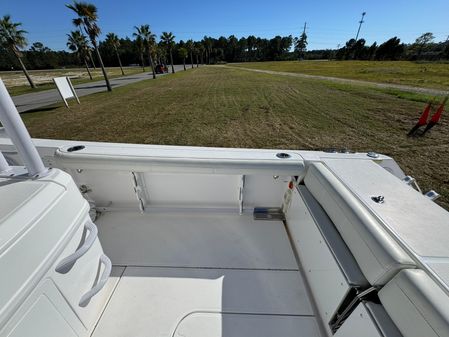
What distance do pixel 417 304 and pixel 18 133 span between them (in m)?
1.54

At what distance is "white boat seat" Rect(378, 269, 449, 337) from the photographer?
1.86 ft

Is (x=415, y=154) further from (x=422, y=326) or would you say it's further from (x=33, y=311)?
(x=33, y=311)

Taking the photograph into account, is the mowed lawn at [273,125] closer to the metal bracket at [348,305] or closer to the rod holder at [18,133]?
the metal bracket at [348,305]

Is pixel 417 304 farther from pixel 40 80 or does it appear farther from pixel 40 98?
pixel 40 80

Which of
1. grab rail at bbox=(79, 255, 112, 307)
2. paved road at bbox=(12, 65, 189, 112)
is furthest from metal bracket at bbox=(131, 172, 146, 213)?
paved road at bbox=(12, 65, 189, 112)

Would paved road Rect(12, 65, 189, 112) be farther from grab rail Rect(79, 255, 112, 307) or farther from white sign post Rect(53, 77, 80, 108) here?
grab rail Rect(79, 255, 112, 307)

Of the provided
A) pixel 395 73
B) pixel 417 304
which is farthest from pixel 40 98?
pixel 395 73

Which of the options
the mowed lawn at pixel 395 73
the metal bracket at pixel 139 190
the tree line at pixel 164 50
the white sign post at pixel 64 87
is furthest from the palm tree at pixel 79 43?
the metal bracket at pixel 139 190

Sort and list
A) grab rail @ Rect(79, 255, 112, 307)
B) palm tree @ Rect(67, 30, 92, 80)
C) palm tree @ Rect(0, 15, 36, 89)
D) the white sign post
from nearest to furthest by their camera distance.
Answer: grab rail @ Rect(79, 255, 112, 307), the white sign post, palm tree @ Rect(0, 15, 36, 89), palm tree @ Rect(67, 30, 92, 80)

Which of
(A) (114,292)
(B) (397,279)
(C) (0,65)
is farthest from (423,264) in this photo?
(C) (0,65)

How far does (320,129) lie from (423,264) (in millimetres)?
6257

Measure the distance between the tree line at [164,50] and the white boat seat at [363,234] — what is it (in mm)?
16739

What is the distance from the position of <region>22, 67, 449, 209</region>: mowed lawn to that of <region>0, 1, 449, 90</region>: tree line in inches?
328

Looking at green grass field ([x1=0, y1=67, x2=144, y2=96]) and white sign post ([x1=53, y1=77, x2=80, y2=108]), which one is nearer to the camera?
white sign post ([x1=53, y1=77, x2=80, y2=108])
